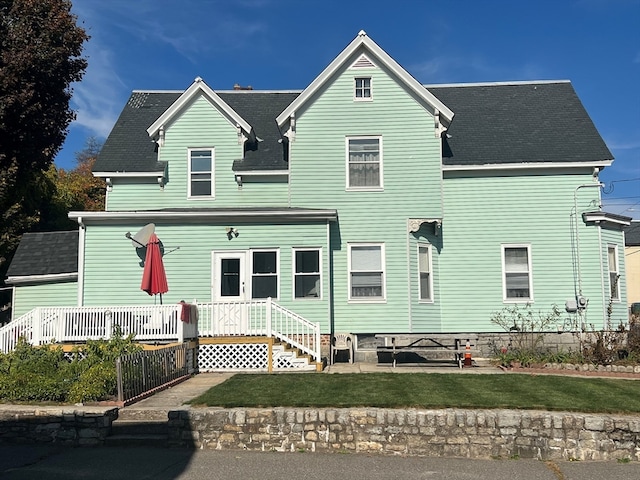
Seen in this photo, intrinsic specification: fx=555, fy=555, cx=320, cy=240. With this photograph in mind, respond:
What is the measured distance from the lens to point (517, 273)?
17.3 metres

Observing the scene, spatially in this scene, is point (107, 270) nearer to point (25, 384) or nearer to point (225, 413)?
point (25, 384)

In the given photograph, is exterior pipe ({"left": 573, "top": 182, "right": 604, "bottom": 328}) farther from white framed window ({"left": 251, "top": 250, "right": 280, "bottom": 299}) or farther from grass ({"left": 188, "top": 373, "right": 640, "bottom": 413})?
white framed window ({"left": 251, "top": 250, "right": 280, "bottom": 299})

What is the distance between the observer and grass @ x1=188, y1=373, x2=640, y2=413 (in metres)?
9.23

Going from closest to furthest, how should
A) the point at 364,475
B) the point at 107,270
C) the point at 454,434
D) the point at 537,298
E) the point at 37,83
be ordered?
the point at 364,475, the point at 454,434, the point at 107,270, the point at 537,298, the point at 37,83

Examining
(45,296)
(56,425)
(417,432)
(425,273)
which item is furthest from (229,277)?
(417,432)

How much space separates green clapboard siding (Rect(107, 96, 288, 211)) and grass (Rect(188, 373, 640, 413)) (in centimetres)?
697

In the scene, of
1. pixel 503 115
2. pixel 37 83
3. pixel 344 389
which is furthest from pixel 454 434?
pixel 37 83

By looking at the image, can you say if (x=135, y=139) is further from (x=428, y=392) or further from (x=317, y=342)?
(x=428, y=392)

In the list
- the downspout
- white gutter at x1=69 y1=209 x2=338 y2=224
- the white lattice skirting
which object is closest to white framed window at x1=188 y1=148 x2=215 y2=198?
white gutter at x1=69 y1=209 x2=338 y2=224

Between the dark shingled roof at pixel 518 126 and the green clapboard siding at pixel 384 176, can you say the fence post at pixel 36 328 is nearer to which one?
the green clapboard siding at pixel 384 176

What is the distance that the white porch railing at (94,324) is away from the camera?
523 inches

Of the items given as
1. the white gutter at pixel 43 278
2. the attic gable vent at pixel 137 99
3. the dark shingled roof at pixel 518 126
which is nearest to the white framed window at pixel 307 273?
the dark shingled roof at pixel 518 126

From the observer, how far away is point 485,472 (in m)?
7.70

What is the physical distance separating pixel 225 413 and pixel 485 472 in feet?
13.0
